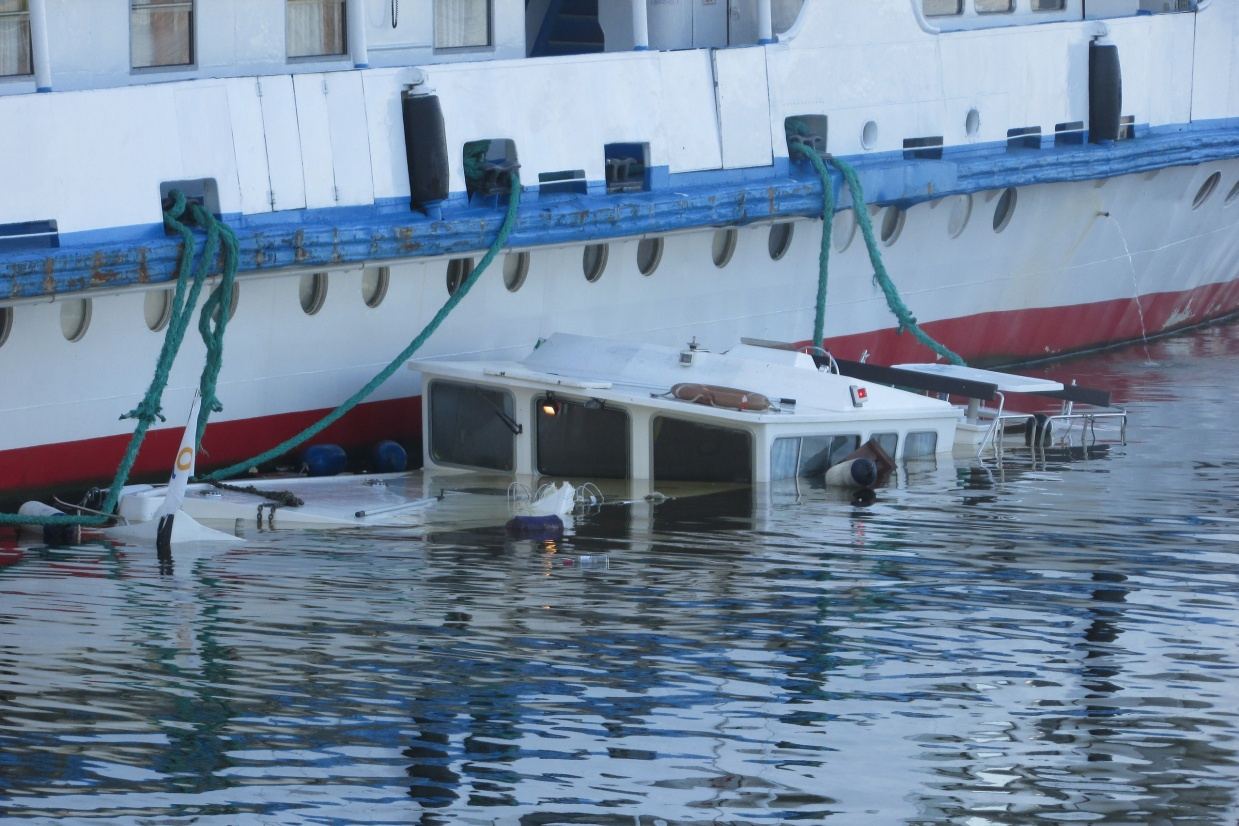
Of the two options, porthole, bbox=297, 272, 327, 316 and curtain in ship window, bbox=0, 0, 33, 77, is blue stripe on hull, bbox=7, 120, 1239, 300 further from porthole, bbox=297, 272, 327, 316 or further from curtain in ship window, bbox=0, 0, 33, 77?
curtain in ship window, bbox=0, 0, 33, 77

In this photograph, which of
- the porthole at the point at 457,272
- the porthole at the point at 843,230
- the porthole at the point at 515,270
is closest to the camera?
the porthole at the point at 457,272

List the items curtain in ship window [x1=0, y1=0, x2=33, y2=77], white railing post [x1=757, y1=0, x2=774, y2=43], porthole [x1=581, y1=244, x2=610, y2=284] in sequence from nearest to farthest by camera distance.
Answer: curtain in ship window [x1=0, y1=0, x2=33, y2=77]
porthole [x1=581, y1=244, x2=610, y2=284]
white railing post [x1=757, y1=0, x2=774, y2=43]

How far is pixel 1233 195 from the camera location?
69.0 feet

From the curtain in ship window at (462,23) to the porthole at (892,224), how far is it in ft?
13.4

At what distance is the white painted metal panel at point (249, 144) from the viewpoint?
1316 cm

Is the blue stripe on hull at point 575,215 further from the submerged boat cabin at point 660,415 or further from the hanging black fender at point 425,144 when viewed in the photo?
the submerged boat cabin at point 660,415

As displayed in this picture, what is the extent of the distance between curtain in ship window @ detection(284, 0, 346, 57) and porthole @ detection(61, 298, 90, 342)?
2.59 metres

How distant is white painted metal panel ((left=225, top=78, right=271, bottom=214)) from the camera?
13156 mm

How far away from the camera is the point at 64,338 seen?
12641mm

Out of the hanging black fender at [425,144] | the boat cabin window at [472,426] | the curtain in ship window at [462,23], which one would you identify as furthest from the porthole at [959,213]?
the boat cabin window at [472,426]

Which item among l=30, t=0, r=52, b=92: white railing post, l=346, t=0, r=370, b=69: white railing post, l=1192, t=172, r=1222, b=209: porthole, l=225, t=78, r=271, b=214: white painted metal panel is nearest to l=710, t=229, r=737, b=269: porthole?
l=346, t=0, r=370, b=69: white railing post

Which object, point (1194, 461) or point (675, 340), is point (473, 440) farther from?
point (1194, 461)

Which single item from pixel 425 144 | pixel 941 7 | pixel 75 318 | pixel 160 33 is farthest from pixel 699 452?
pixel 941 7

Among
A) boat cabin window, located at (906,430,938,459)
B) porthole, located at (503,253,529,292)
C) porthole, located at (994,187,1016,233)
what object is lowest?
boat cabin window, located at (906,430,938,459)
